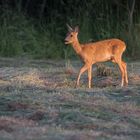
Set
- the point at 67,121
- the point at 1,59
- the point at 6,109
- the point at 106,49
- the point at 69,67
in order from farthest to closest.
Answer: the point at 1,59 < the point at 69,67 < the point at 106,49 < the point at 6,109 < the point at 67,121

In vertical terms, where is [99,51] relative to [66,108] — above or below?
above

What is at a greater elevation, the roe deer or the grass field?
the roe deer

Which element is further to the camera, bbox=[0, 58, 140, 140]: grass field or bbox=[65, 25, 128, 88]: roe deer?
bbox=[65, 25, 128, 88]: roe deer

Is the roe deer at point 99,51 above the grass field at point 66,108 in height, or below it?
above

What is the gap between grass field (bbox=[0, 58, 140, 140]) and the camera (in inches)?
342

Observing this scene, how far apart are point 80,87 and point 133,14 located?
25.3 feet

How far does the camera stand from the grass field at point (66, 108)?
8688 mm

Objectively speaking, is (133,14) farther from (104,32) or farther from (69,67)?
(69,67)

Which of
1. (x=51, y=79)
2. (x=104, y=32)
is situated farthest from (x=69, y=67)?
(x=104, y=32)

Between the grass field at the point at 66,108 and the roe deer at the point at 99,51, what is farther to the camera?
the roe deer at the point at 99,51

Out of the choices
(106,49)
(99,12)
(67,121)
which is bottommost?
(67,121)

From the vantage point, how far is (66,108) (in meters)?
10.2

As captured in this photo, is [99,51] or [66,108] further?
[99,51]

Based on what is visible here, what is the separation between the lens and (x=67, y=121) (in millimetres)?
9383
